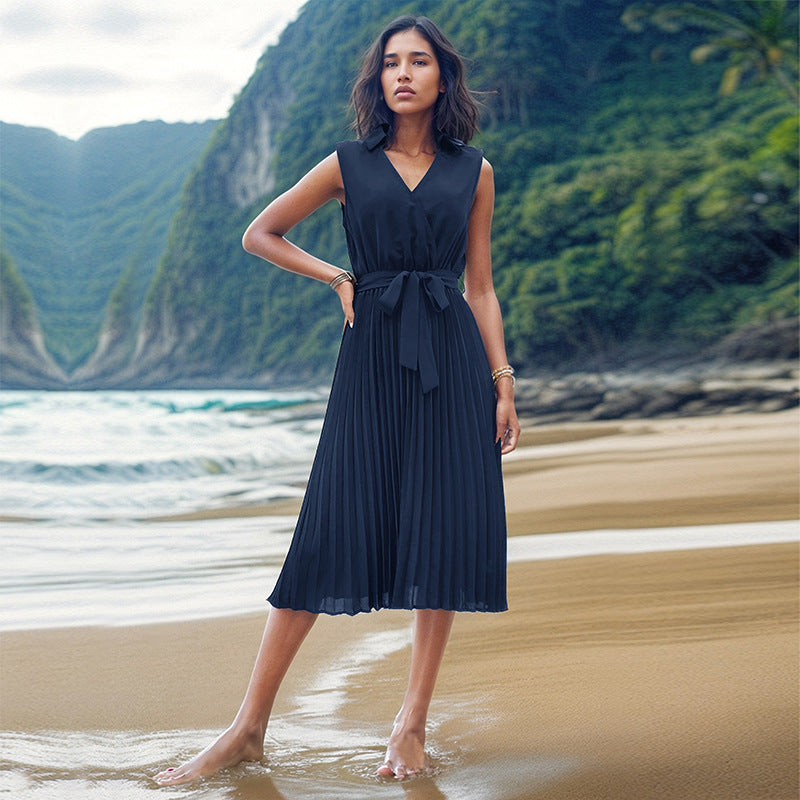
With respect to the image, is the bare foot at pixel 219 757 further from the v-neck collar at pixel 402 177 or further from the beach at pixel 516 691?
the v-neck collar at pixel 402 177

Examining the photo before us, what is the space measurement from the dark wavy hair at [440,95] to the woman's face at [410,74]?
2cm

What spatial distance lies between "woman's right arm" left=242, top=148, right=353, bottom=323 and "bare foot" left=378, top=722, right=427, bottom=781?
879 millimetres

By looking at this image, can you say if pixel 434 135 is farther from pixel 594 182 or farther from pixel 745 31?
pixel 745 31

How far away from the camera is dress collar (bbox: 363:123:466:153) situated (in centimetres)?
207

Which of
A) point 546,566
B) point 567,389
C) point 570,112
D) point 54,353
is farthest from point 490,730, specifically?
point 54,353

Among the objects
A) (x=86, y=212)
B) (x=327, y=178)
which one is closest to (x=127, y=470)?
(x=327, y=178)

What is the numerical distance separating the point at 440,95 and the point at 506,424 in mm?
737

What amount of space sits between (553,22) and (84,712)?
3954 cm

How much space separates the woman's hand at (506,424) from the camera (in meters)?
2.11

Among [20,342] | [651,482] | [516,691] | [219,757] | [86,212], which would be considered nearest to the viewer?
[219,757]

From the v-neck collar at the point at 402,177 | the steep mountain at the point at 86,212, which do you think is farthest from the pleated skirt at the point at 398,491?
the steep mountain at the point at 86,212

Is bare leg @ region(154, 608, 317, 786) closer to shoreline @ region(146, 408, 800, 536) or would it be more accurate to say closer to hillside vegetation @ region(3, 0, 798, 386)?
shoreline @ region(146, 408, 800, 536)

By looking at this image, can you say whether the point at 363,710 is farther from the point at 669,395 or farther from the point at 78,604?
the point at 669,395

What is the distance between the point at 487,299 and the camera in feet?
7.18
